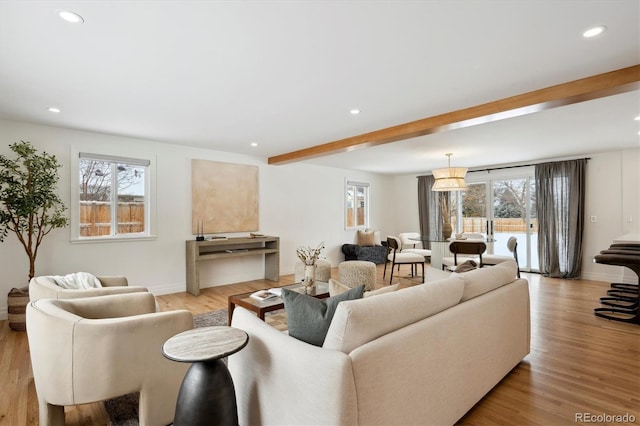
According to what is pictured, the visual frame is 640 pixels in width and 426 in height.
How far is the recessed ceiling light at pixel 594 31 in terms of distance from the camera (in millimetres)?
1918

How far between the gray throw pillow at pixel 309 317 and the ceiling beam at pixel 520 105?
258cm

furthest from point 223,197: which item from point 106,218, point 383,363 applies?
point 383,363

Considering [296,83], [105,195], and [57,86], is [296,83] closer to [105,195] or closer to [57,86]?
[57,86]

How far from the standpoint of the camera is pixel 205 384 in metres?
1.43

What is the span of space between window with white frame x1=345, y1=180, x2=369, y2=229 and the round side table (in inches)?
249

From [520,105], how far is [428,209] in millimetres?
5214

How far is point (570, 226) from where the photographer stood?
5.88 meters

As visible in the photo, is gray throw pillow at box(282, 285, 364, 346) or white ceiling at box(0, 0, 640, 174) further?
white ceiling at box(0, 0, 640, 174)

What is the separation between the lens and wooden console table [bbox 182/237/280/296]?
4.90m

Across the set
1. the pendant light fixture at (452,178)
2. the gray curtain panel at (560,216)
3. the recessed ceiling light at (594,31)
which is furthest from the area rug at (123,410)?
the gray curtain panel at (560,216)

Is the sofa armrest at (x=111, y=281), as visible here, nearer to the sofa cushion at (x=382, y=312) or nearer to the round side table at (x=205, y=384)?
the round side table at (x=205, y=384)

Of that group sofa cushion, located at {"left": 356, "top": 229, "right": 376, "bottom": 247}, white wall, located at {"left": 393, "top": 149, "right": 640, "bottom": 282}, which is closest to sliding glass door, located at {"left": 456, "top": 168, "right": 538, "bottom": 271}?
white wall, located at {"left": 393, "top": 149, "right": 640, "bottom": 282}

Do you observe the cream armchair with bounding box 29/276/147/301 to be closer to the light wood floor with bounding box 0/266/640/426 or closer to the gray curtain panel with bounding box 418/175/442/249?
the light wood floor with bounding box 0/266/640/426

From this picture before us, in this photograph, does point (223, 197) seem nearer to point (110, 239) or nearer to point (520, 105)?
point (110, 239)
